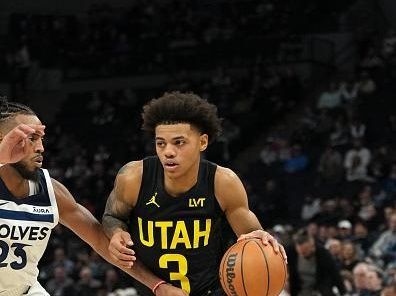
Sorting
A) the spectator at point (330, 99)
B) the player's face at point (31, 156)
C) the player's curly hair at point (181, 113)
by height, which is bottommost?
the player's face at point (31, 156)

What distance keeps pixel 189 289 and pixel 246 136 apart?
12725 mm

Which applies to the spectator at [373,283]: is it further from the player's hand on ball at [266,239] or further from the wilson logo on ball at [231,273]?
the wilson logo on ball at [231,273]

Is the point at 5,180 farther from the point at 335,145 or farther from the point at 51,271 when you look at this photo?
the point at 335,145

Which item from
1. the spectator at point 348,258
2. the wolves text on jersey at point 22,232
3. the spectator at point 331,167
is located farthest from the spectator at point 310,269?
the spectator at point 331,167

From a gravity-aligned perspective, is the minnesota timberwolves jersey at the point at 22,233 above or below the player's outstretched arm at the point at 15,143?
below

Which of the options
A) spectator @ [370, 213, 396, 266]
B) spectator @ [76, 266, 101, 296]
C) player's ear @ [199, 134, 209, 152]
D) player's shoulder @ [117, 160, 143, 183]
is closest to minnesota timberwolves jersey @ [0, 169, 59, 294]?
player's shoulder @ [117, 160, 143, 183]

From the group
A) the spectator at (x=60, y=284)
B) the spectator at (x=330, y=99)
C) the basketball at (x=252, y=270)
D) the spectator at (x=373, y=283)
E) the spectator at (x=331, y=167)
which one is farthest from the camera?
the spectator at (x=330, y=99)

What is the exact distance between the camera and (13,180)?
14.7ft

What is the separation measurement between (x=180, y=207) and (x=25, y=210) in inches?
31.7

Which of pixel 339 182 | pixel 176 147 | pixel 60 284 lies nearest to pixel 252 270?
pixel 176 147

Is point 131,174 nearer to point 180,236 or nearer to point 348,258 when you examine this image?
point 180,236

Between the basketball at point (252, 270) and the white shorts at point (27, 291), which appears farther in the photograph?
the white shorts at point (27, 291)

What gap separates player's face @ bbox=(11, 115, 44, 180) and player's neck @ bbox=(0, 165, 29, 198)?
0.04 m

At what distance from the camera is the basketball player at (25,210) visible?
4359 millimetres
